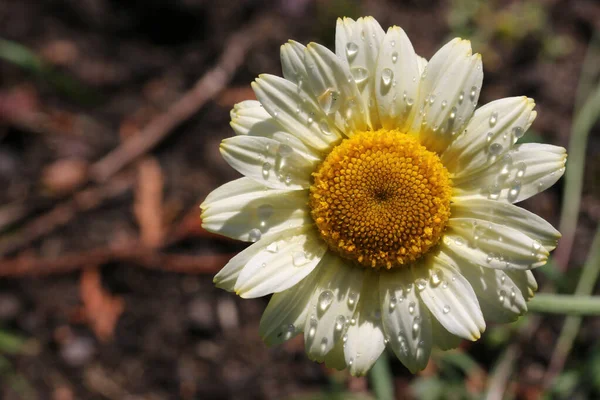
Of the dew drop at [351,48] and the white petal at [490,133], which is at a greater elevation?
the dew drop at [351,48]

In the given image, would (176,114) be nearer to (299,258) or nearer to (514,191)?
(299,258)

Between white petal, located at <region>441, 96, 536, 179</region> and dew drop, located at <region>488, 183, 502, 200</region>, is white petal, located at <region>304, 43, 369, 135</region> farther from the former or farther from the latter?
dew drop, located at <region>488, 183, 502, 200</region>

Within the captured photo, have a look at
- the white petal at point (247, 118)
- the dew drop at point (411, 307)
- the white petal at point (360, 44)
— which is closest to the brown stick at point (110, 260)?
the white petal at point (247, 118)

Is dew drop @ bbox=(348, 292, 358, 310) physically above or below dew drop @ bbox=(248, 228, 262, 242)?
below

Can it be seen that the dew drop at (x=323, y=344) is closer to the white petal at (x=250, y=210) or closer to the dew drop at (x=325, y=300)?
the dew drop at (x=325, y=300)

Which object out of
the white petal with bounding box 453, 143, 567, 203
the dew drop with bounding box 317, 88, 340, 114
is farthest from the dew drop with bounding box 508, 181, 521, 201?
the dew drop with bounding box 317, 88, 340, 114

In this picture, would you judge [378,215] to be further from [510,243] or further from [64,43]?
[64,43]

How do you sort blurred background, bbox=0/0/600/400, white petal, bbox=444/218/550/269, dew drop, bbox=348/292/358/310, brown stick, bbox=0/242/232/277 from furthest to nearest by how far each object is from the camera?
1. brown stick, bbox=0/242/232/277
2. blurred background, bbox=0/0/600/400
3. dew drop, bbox=348/292/358/310
4. white petal, bbox=444/218/550/269
